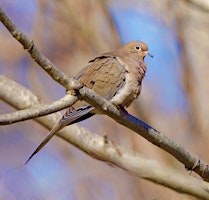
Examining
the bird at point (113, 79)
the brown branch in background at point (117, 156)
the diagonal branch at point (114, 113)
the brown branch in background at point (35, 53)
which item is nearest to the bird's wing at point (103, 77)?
the bird at point (113, 79)

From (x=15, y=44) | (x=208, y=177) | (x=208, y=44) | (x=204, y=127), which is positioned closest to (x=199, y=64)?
(x=208, y=44)

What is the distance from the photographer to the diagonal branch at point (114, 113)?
1972 mm

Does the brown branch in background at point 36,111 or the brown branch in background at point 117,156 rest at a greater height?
the brown branch in background at point 117,156

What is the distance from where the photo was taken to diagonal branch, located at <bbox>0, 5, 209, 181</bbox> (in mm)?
1972

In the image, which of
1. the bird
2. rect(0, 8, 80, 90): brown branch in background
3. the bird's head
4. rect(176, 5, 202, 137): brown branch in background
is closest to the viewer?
rect(0, 8, 80, 90): brown branch in background

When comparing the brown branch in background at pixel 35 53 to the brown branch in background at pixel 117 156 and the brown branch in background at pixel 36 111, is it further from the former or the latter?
the brown branch in background at pixel 117 156

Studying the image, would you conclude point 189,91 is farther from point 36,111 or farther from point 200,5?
point 36,111

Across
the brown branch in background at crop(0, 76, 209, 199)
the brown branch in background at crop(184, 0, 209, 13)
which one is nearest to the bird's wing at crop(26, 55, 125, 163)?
the brown branch in background at crop(0, 76, 209, 199)

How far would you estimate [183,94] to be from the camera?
14.0 feet

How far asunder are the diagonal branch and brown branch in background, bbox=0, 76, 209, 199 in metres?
0.30

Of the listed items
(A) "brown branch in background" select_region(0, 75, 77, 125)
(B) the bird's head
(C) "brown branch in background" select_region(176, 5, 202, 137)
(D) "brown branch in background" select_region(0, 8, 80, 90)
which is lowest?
(A) "brown branch in background" select_region(0, 75, 77, 125)

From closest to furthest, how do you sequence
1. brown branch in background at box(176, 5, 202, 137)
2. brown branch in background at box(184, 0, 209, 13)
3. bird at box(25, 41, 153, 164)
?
1. bird at box(25, 41, 153, 164)
2. brown branch in background at box(184, 0, 209, 13)
3. brown branch in background at box(176, 5, 202, 137)

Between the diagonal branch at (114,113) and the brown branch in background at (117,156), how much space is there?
30 cm

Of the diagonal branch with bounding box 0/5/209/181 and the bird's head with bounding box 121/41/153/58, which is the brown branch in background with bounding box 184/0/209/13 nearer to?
the bird's head with bounding box 121/41/153/58
